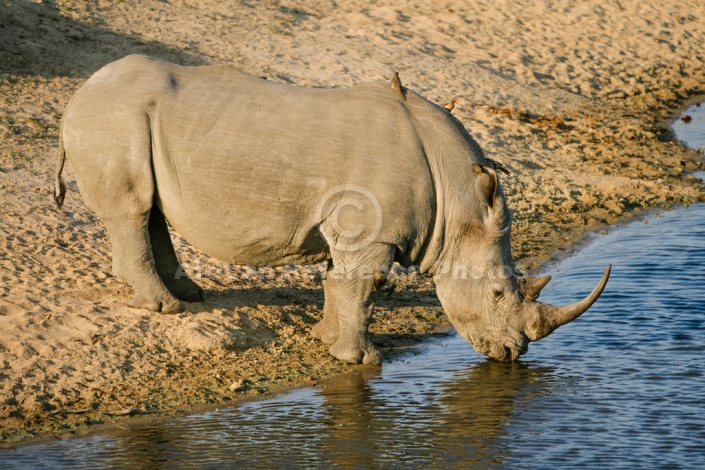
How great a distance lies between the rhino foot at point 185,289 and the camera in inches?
351

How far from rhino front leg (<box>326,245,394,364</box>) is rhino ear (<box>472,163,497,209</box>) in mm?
797

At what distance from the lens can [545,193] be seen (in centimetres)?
1341

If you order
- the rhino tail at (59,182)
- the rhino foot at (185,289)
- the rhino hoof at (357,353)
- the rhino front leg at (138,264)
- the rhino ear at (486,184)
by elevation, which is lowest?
the rhino hoof at (357,353)

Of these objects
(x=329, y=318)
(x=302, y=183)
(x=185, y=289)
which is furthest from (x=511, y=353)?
(x=185, y=289)

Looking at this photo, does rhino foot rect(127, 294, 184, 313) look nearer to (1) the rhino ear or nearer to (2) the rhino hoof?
(2) the rhino hoof

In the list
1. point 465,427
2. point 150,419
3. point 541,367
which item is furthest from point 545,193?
point 150,419

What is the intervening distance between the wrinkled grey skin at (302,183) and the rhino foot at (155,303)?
0.04 m

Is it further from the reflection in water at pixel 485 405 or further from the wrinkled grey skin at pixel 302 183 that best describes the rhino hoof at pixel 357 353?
the reflection in water at pixel 485 405

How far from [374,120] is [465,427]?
7.71ft

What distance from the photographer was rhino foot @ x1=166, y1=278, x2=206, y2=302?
892 cm

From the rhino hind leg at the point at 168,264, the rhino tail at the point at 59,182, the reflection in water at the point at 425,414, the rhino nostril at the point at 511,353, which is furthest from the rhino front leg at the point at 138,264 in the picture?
the rhino nostril at the point at 511,353

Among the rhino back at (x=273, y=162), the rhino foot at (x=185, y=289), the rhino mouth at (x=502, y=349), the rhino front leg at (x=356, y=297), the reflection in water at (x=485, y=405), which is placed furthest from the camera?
the rhino foot at (x=185, y=289)

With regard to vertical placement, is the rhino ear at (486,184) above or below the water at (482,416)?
above

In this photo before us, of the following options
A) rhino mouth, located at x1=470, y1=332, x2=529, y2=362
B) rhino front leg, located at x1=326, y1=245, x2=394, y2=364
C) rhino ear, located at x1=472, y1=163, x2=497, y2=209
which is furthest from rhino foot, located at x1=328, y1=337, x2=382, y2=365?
rhino ear, located at x1=472, y1=163, x2=497, y2=209
